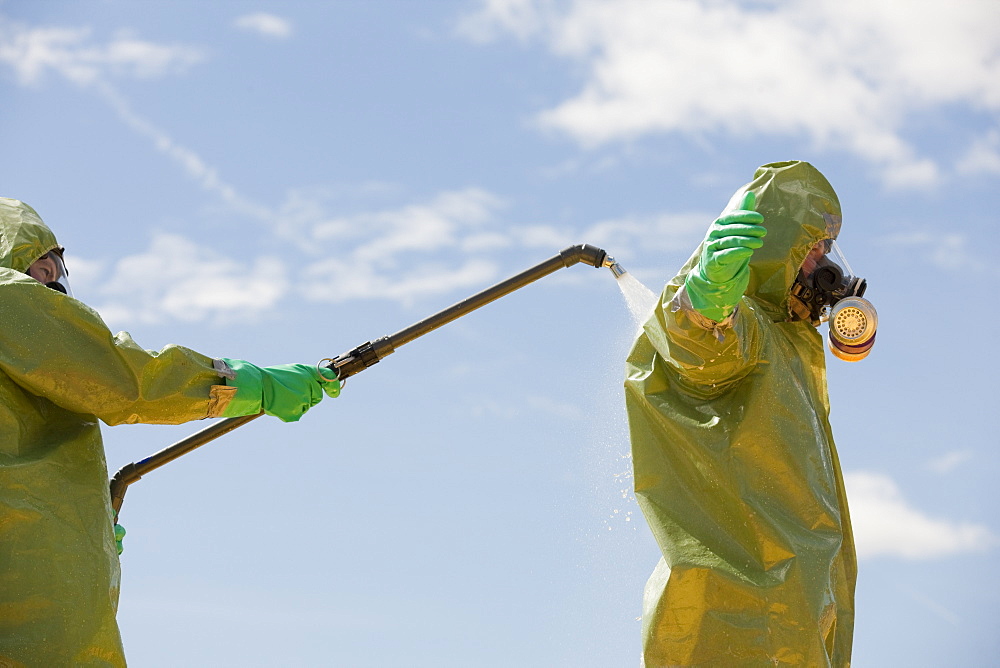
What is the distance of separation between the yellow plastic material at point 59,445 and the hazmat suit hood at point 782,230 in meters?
2.73

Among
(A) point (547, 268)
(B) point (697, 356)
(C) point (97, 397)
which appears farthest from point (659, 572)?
(C) point (97, 397)

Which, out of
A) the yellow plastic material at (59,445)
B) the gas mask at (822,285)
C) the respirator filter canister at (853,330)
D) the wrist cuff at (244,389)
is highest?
the gas mask at (822,285)

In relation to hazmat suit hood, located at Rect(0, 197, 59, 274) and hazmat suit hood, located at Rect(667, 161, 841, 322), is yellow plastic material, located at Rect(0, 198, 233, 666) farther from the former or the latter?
hazmat suit hood, located at Rect(667, 161, 841, 322)

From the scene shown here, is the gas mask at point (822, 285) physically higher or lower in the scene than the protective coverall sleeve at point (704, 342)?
higher

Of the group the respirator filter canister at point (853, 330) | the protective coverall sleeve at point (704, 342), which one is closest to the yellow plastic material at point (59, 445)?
the protective coverall sleeve at point (704, 342)

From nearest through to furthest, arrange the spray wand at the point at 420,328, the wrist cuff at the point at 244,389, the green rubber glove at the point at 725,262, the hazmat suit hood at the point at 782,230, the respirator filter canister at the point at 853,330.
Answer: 1. the green rubber glove at the point at 725,262
2. the respirator filter canister at the point at 853,330
3. the hazmat suit hood at the point at 782,230
4. the wrist cuff at the point at 244,389
5. the spray wand at the point at 420,328

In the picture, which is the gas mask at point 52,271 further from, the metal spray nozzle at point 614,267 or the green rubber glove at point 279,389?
the metal spray nozzle at point 614,267

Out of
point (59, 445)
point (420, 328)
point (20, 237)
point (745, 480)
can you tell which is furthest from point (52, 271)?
point (745, 480)

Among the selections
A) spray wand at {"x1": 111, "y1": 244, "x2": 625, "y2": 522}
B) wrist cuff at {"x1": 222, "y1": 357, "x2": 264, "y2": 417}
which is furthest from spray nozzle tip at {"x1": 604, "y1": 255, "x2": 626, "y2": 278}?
wrist cuff at {"x1": 222, "y1": 357, "x2": 264, "y2": 417}

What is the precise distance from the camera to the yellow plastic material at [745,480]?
6.77m

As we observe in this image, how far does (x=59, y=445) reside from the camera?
6867 millimetres

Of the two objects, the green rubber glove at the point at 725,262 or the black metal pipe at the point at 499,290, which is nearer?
the green rubber glove at the point at 725,262

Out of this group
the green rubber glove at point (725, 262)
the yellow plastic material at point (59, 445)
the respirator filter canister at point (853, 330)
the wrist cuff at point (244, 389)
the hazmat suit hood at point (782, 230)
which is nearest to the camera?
the green rubber glove at point (725, 262)

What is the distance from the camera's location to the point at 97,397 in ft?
22.5
